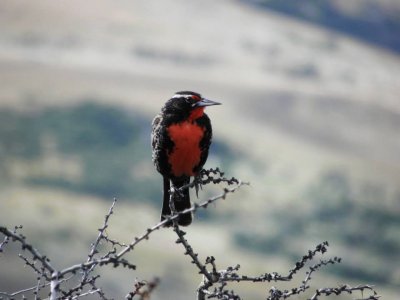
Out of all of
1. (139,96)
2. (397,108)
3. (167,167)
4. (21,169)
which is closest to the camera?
(167,167)

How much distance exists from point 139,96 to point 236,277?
103m

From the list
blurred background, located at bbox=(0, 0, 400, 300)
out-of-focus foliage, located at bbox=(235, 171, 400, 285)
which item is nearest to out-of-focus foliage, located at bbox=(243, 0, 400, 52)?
blurred background, located at bbox=(0, 0, 400, 300)

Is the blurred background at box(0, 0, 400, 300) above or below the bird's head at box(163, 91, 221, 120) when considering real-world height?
above

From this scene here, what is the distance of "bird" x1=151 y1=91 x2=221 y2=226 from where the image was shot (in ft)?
25.1

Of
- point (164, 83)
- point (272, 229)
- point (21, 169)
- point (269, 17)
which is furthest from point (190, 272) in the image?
point (269, 17)

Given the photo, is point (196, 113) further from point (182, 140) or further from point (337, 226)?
point (337, 226)

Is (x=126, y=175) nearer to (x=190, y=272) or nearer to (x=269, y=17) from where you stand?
(x=190, y=272)

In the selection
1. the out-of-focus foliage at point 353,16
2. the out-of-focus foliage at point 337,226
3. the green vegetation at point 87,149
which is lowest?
the out-of-focus foliage at point 337,226

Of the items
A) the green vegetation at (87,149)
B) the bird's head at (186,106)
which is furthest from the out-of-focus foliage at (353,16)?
the bird's head at (186,106)

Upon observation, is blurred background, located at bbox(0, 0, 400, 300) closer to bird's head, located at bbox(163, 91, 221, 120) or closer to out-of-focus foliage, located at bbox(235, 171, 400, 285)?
out-of-focus foliage, located at bbox(235, 171, 400, 285)

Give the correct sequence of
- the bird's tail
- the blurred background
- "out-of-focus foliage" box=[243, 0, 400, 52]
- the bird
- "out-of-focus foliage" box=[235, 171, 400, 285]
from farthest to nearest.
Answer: "out-of-focus foliage" box=[243, 0, 400, 52] → "out-of-focus foliage" box=[235, 171, 400, 285] → the blurred background → the bird's tail → the bird

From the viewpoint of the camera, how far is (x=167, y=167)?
784 centimetres

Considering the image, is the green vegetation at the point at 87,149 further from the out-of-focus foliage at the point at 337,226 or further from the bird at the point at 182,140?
the bird at the point at 182,140

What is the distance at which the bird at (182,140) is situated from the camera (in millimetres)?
7645
